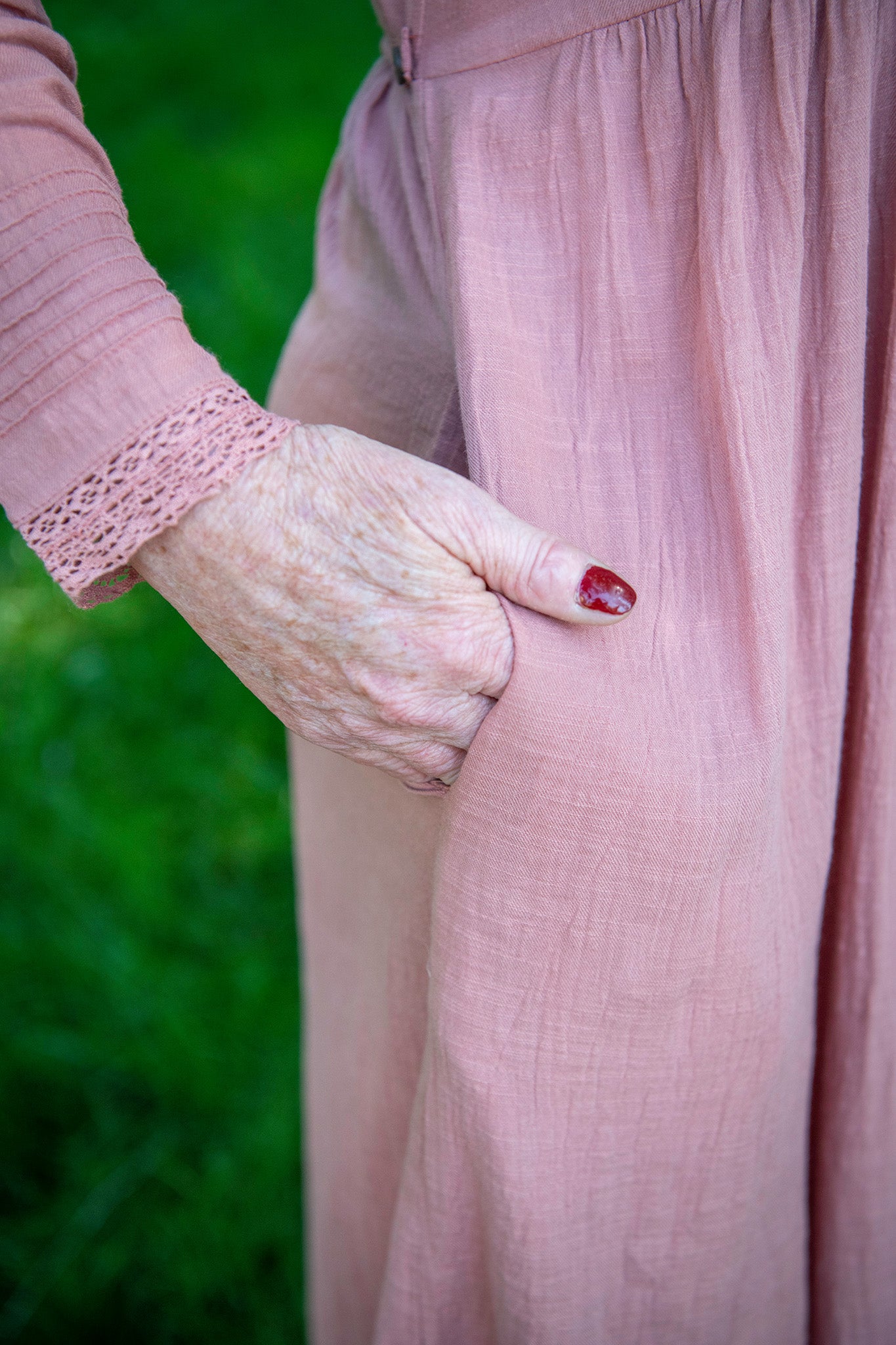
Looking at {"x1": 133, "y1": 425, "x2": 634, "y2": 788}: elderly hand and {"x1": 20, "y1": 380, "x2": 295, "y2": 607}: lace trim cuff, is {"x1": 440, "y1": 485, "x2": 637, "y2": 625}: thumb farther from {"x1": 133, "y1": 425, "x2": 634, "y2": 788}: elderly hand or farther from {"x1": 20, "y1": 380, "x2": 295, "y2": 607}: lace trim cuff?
{"x1": 20, "y1": 380, "x2": 295, "y2": 607}: lace trim cuff

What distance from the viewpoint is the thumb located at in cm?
68

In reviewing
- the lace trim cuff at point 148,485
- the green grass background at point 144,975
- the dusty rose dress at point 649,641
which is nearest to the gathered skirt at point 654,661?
the dusty rose dress at point 649,641

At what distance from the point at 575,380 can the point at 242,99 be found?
173 inches

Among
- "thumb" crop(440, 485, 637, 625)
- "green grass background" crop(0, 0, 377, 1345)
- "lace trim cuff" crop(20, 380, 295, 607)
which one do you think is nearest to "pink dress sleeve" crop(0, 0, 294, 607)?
"lace trim cuff" crop(20, 380, 295, 607)

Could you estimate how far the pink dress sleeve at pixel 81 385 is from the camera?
2.18 feet

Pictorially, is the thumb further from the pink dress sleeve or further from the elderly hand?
the pink dress sleeve

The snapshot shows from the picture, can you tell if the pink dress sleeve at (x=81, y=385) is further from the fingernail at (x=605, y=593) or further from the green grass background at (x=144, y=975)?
the green grass background at (x=144, y=975)

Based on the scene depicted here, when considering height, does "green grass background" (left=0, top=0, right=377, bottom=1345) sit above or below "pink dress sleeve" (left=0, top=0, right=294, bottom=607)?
below

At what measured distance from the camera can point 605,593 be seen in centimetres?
69

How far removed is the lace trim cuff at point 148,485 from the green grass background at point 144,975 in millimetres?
1420

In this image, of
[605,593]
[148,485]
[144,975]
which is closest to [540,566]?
[605,593]

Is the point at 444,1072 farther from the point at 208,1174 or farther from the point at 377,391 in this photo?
the point at 208,1174

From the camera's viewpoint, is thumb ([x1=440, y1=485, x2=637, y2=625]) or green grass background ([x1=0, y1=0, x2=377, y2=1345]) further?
green grass background ([x1=0, y1=0, x2=377, y2=1345])

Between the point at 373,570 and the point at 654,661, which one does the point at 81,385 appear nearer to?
the point at 373,570
